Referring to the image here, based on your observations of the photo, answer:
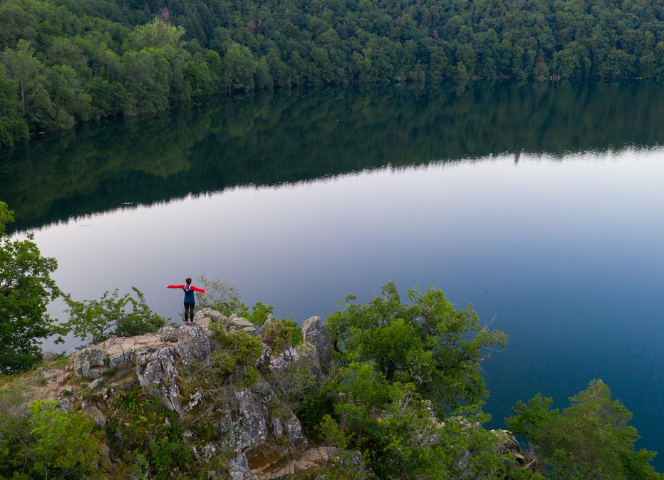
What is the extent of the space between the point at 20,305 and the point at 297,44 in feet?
474

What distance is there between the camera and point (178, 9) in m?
149

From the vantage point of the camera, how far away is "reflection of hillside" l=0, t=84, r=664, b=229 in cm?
6575

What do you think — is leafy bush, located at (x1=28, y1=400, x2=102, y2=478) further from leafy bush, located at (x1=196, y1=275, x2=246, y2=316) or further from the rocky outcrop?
leafy bush, located at (x1=196, y1=275, x2=246, y2=316)

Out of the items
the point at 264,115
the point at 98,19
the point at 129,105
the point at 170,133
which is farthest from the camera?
the point at 98,19

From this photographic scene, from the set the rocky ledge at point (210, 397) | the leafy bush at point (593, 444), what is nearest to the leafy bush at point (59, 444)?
the rocky ledge at point (210, 397)

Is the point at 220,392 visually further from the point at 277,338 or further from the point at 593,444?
the point at 593,444

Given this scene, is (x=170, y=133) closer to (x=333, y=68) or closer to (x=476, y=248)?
(x=476, y=248)

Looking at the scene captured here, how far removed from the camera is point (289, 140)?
90.9 metres

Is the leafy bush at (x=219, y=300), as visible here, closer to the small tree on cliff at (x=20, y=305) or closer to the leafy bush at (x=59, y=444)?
the small tree on cliff at (x=20, y=305)

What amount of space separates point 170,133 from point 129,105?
15463 millimetres

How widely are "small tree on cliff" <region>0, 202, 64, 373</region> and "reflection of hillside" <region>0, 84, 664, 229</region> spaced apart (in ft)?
87.6

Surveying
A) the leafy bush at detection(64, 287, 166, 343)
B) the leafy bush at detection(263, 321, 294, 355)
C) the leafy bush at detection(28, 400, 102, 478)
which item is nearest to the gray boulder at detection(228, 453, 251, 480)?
the leafy bush at detection(263, 321, 294, 355)

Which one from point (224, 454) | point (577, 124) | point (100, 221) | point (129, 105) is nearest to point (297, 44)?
point (129, 105)

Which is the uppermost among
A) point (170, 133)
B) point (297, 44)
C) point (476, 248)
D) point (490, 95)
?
point (297, 44)
